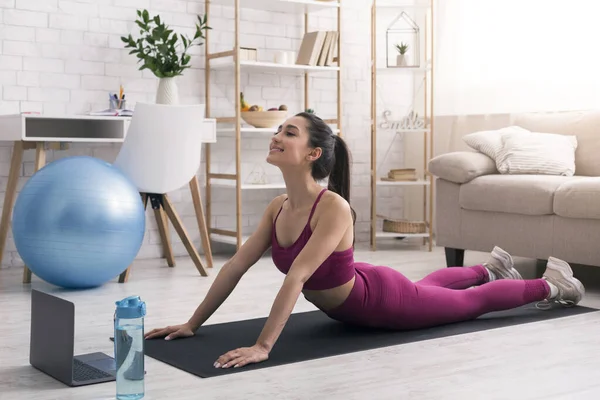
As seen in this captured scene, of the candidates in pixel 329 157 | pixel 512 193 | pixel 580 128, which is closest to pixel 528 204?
pixel 512 193

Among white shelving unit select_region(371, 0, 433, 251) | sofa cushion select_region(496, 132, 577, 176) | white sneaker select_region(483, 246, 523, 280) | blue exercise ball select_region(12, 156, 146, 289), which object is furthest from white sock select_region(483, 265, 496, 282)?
white shelving unit select_region(371, 0, 433, 251)

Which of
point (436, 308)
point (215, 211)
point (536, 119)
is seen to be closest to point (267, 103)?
point (215, 211)

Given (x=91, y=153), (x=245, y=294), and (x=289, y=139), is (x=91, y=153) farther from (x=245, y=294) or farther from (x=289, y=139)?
(x=289, y=139)

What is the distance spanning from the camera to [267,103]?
552 centimetres

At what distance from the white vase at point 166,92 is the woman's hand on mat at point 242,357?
2.46 metres

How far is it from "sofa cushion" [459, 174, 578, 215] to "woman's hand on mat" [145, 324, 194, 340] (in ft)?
6.45

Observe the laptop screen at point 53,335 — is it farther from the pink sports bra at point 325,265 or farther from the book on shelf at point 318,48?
the book on shelf at point 318,48

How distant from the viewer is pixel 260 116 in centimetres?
508

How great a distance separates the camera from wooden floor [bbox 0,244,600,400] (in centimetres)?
220

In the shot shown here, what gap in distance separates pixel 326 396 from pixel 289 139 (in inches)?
33.6

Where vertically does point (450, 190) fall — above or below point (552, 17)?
below

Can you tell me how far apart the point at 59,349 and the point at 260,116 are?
293cm

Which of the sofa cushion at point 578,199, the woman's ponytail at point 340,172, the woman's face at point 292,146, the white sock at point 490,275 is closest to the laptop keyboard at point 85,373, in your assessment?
the woman's face at point 292,146

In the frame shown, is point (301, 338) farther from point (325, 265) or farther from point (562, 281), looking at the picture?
point (562, 281)
